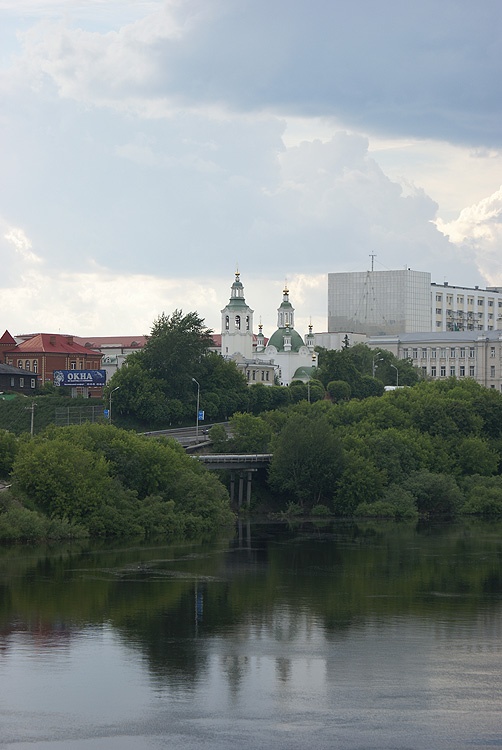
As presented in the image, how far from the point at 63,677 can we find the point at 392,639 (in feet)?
44.8

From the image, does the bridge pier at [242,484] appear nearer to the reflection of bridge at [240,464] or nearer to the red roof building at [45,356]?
the reflection of bridge at [240,464]

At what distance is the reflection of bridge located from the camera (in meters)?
103

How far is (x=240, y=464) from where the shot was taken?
104 m

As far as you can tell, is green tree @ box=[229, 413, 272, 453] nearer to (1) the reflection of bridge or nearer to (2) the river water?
(1) the reflection of bridge

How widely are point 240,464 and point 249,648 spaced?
53.2m

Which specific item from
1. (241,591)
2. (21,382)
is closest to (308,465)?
(241,591)

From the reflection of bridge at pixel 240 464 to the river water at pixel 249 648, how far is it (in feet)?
75.2

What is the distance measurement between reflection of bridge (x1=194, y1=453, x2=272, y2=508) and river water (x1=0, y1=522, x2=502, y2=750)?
22924 mm

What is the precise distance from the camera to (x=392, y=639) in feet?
172

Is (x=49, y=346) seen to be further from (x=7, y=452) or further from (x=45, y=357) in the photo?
(x=7, y=452)

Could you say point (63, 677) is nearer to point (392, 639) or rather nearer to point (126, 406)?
point (392, 639)

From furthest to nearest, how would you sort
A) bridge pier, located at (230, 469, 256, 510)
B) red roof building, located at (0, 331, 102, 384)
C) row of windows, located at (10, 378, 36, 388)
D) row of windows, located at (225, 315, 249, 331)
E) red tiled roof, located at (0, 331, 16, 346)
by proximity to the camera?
row of windows, located at (225, 315, 249, 331)
red tiled roof, located at (0, 331, 16, 346)
red roof building, located at (0, 331, 102, 384)
row of windows, located at (10, 378, 36, 388)
bridge pier, located at (230, 469, 256, 510)

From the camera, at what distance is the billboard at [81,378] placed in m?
147

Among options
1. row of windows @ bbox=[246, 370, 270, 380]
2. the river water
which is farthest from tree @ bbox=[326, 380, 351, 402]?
the river water
